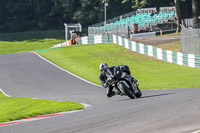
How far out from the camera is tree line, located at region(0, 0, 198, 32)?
79.8m

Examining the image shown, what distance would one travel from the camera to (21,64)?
3606 cm

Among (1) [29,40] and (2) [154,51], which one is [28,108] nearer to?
(2) [154,51]

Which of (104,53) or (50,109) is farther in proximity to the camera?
(104,53)

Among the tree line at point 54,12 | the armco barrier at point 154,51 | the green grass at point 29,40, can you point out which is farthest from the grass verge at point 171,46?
the tree line at point 54,12

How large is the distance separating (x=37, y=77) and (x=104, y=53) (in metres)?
13.0

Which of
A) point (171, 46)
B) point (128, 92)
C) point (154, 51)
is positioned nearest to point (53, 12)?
point (171, 46)

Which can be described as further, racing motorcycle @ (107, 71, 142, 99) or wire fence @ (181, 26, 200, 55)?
wire fence @ (181, 26, 200, 55)

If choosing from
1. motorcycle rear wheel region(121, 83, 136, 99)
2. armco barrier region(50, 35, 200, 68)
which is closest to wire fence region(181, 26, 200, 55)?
armco barrier region(50, 35, 200, 68)

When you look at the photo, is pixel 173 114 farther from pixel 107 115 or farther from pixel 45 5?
pixel 45 5

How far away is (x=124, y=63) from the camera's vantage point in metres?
35.9

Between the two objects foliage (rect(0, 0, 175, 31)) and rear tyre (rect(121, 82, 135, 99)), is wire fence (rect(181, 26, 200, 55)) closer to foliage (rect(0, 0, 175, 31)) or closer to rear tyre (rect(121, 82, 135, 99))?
rear tyre (rect(121, 82, 135, 99))

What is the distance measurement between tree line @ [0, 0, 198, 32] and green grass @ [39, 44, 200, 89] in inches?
1349

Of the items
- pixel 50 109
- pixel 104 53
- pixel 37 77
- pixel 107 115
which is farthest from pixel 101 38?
pixel 107 115

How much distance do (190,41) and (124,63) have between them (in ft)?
19.0
